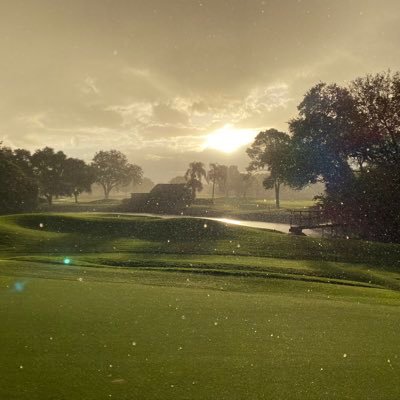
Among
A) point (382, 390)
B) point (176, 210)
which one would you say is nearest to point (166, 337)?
point (382, 390)

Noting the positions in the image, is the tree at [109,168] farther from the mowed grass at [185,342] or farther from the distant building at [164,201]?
the mowed grass at [185,342]

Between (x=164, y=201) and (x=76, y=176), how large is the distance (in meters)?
35.2

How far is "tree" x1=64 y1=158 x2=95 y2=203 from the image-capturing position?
111875mm

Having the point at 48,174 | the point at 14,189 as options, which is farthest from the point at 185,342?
the point at 48,174

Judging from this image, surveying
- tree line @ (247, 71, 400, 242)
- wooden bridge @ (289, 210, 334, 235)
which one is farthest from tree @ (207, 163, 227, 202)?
wooden bridge @ (289, 210, 334, 235)

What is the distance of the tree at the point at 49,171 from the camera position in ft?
341

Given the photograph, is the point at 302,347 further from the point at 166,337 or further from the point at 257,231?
the point at 257,231

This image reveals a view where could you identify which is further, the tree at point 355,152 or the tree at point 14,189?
the tree at point 14,189

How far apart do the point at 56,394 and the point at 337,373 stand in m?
3.16

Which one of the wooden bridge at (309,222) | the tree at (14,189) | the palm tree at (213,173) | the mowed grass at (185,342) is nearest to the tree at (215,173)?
the palm tree at (213,173)

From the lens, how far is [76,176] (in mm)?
113812

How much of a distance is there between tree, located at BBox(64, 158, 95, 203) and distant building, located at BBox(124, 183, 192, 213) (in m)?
24.7

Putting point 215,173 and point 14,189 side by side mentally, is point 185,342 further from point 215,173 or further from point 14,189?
point 215,173

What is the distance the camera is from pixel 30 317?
7066 mm
